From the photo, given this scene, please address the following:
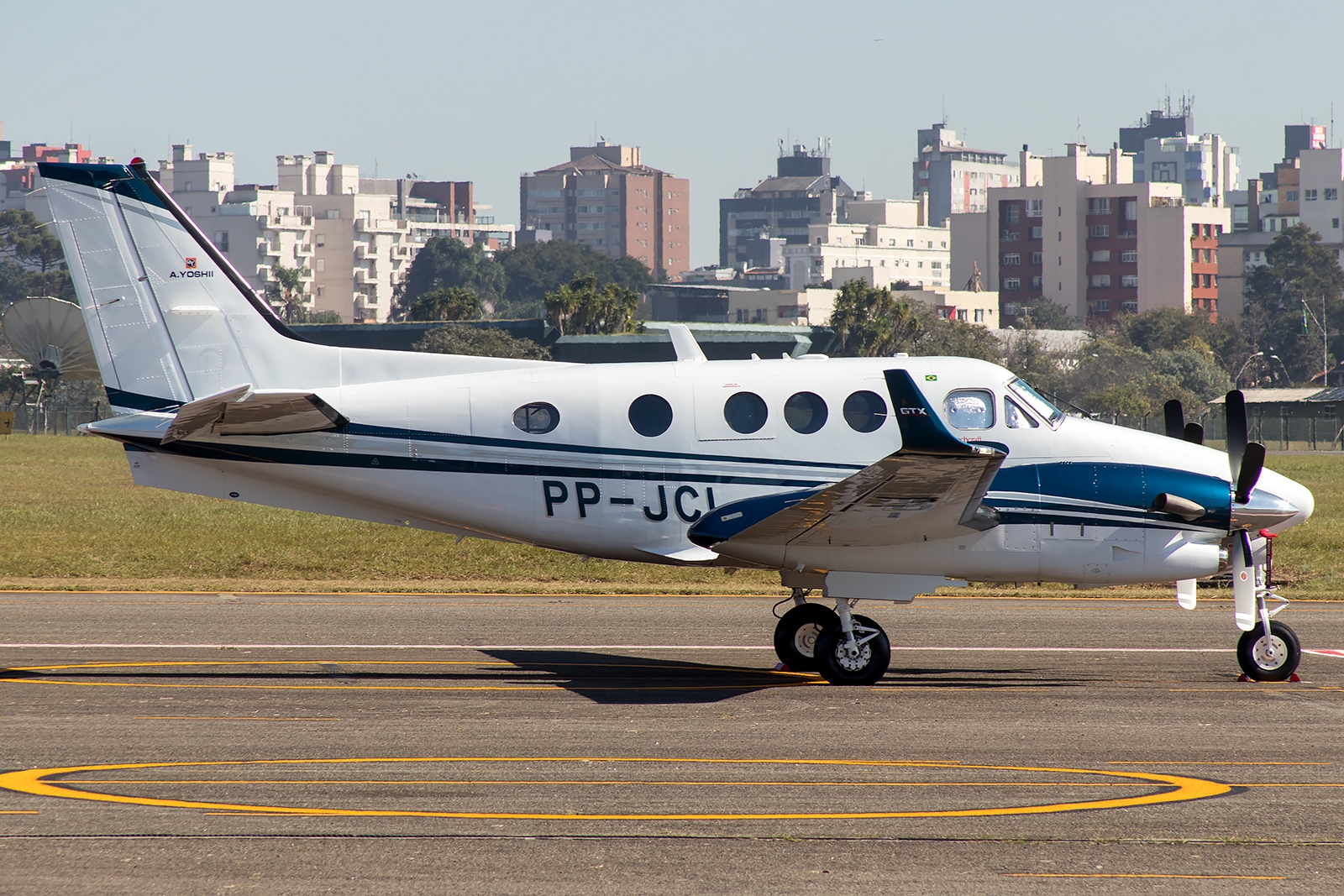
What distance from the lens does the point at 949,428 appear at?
13.6m

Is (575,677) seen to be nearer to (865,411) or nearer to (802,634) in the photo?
(802,634)

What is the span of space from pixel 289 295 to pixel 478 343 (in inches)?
3993

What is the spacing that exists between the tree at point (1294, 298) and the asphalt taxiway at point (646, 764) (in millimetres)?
147120

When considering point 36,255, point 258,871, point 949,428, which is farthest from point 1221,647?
point 36,255

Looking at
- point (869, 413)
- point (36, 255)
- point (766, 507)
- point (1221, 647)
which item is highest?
point (36, 255)

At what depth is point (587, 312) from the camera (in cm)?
9800

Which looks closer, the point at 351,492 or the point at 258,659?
the point at 351,492

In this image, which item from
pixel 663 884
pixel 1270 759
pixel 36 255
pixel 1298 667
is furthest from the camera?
pixel 36 255

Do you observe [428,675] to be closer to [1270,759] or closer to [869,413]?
[869,413]

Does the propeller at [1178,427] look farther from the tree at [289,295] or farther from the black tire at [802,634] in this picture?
the tree at [289,295]

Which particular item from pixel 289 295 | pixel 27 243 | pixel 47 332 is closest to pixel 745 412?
pixel 47 332

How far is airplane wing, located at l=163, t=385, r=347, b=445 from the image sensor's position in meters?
13.4

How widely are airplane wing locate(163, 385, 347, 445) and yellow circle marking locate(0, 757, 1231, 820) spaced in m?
4.10

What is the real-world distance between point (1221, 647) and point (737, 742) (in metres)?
8.24
